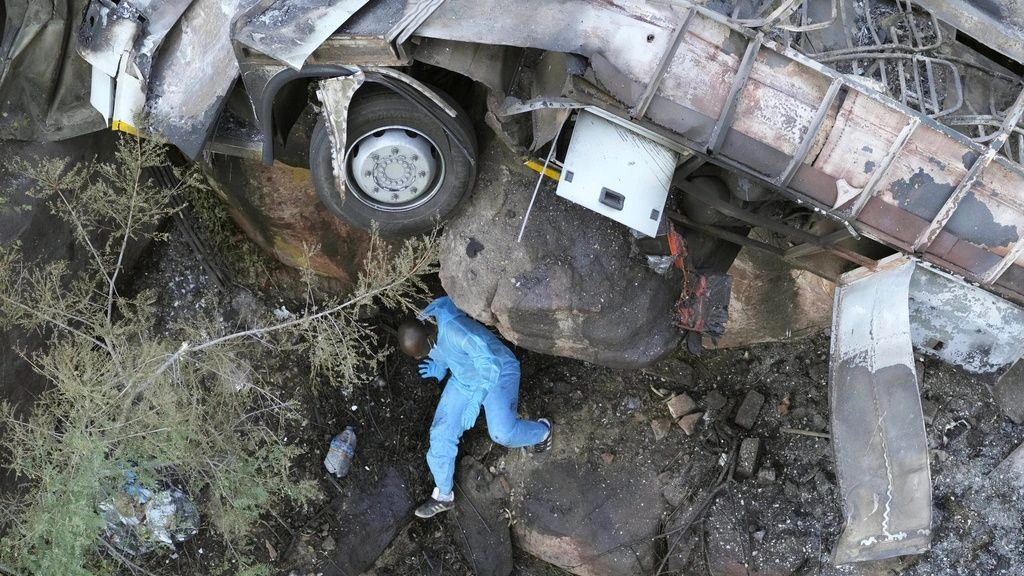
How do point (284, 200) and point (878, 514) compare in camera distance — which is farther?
→ point (284, 200)

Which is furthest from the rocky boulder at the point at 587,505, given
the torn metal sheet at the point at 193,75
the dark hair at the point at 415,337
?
the torn metal sheet at the point at 193,75

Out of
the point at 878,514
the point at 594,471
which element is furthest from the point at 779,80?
the point at 594,471

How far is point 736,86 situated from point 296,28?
1.94 metres

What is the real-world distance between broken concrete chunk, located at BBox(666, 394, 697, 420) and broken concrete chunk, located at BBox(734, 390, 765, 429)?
0.30 m

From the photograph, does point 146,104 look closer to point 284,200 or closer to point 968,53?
point 284,200

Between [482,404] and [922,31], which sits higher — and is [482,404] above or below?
below

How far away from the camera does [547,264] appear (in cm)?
464

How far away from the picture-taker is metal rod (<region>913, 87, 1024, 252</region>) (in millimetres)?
3588

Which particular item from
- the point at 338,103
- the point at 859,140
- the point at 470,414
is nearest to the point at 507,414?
the point at 470,414

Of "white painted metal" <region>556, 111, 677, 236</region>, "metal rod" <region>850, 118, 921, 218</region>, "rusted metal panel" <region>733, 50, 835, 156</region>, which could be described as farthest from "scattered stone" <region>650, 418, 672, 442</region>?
"rusted metal panel" <region>733, 50, 835, 156</region>

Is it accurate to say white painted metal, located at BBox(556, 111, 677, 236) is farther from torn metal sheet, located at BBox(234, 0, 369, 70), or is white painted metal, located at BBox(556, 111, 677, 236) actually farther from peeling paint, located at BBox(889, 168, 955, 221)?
torn metal sheet, located at BBox(234, 0, 369, 70)

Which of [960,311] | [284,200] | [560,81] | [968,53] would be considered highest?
[968,53]

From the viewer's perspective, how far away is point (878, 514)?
4211 millimetres

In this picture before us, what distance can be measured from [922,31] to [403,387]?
390 cm
